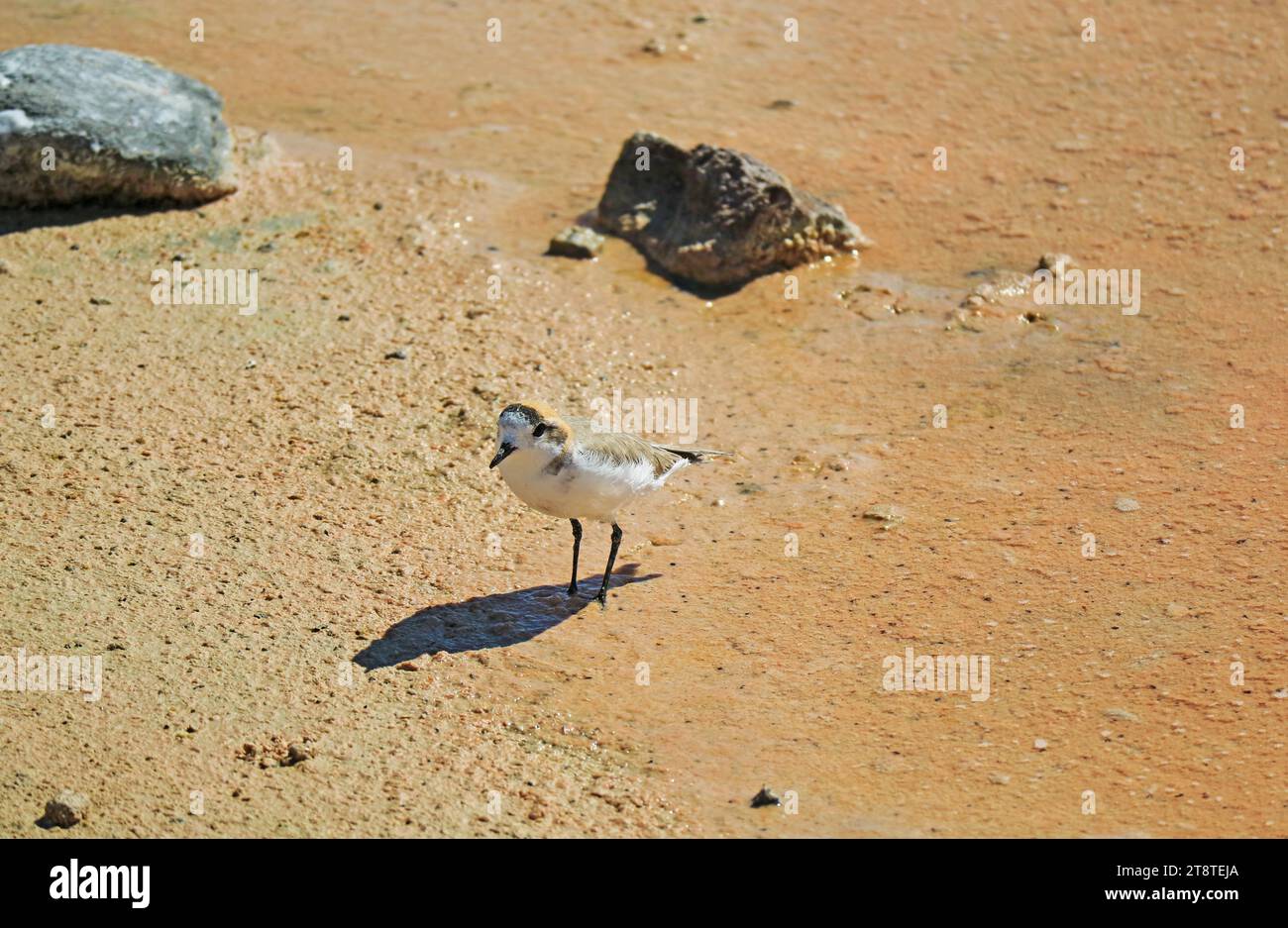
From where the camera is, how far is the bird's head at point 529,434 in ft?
22.6

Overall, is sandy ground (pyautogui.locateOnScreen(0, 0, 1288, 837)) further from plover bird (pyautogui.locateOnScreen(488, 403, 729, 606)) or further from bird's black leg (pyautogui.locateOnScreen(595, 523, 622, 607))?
plover bird (pyautogui.locateOnScreen(488, 403, 729, 606))

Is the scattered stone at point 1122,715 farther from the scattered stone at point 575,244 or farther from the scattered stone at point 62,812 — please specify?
the scattered stone at point 575,244

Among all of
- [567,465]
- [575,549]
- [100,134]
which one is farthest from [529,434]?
[100,134]

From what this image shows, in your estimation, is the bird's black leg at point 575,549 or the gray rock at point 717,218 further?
the gray rock at point 717,218

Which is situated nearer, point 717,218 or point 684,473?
point 684,473

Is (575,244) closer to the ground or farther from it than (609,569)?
farther from it

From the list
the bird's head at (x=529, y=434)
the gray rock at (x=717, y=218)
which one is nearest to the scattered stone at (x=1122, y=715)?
the bird's head at (x=529, y=434)

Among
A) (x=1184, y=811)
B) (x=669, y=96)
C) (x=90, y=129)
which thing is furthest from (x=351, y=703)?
(x=669, y=96)

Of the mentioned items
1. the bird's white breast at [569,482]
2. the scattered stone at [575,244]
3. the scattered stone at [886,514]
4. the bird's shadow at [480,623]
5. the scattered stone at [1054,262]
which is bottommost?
the bird's shadow at [480,623]

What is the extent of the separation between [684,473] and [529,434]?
1856 millimetres

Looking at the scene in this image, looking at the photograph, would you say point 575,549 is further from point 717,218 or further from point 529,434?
point 717,218

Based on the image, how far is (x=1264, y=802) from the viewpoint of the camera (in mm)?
5738

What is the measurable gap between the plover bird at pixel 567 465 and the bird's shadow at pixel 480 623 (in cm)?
13

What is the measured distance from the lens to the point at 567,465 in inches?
276
